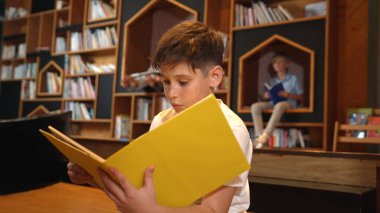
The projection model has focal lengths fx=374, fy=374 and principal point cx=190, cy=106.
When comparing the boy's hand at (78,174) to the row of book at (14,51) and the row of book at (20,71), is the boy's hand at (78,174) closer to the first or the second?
the row of book at (20,71)

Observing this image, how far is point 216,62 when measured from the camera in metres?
1.03

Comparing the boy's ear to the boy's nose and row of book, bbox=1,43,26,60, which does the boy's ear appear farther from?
row of book, bbox=1,43,26,60

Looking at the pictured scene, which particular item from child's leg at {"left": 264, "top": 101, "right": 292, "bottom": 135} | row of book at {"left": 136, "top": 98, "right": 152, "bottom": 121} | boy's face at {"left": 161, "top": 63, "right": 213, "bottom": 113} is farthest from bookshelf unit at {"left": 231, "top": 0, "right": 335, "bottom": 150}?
boy's face at {"left": 161, "top": 63, "right": 213, "bottom": 113}

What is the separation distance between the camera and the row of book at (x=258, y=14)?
372 centimetres

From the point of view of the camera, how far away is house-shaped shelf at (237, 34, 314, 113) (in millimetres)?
3635

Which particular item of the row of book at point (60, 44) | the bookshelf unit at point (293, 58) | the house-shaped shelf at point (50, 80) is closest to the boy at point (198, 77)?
the bookshelf unit at point (293, 58)

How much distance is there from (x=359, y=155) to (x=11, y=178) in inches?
65.5

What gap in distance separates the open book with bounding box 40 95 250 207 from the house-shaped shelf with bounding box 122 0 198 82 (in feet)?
13.1

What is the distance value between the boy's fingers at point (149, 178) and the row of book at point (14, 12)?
6.29 metres

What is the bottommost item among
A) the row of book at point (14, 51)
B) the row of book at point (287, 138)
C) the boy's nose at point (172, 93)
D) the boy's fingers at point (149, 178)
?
the row of book at point (287, 138)

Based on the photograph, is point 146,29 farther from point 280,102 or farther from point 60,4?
point 280,102

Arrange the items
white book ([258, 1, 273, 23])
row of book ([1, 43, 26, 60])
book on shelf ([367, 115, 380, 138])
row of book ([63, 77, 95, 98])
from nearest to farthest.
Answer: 1. book on shelf ([367, 115, 380, 138])
2. white book ([258, 1, 273, 23])
3. row of book ([63, 77, 95, 98])
4. row of book ([1, 43, 26, 60])

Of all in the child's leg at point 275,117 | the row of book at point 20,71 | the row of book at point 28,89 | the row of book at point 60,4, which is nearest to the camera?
the child's leg at point 275,117

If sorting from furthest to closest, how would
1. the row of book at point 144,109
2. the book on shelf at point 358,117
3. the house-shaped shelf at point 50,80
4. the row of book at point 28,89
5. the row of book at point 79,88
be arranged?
the row of book at point 28,89 < the house-shaped shelf at point 50,80 < the row of book at point 79,88 < the row of book at point 144,109 < the book on shelf at point 358,117
